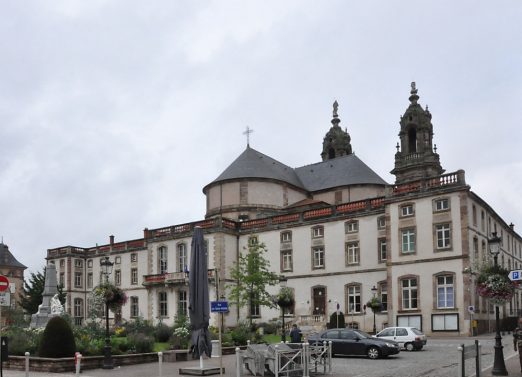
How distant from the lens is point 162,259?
59250 mm

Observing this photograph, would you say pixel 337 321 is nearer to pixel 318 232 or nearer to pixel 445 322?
pixel 445 322

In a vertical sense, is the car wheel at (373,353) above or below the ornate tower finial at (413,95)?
below

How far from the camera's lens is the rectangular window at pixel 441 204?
42.7 m

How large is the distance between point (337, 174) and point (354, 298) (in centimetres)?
1997

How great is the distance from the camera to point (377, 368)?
20844mm

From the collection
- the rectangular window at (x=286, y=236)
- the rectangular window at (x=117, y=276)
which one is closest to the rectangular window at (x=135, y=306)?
the rectangular window at (x=117, y=276)

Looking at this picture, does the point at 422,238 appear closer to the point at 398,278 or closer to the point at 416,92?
the point at 398,278

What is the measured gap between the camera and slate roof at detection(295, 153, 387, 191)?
2509 inches

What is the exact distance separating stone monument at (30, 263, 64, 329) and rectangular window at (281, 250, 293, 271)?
22737 millimetres

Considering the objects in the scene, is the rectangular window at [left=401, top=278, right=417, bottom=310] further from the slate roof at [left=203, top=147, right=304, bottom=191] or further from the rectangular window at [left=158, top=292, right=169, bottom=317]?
the rectangular window at [left=158, top=292, right=169, bottom=317]

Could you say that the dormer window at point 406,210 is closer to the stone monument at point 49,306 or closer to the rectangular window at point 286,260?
the rectangular window at point 286,260

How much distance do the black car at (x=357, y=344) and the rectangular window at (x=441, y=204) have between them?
759 inches

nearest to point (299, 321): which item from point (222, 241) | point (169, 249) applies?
point (222, 241)

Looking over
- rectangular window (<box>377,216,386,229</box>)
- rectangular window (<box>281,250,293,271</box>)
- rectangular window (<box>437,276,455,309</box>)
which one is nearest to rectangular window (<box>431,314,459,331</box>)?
rectangular window (<box>437,276,455,309</box>)
